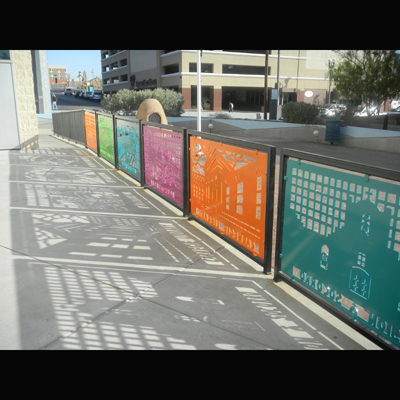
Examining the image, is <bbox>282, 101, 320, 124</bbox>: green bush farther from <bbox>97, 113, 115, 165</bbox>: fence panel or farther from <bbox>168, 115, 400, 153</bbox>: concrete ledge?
<bbox>97, 113, 115, 165</bbox>: fence panel

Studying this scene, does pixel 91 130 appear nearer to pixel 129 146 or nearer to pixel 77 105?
pixel 129 146

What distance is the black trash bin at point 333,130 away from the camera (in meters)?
19.4

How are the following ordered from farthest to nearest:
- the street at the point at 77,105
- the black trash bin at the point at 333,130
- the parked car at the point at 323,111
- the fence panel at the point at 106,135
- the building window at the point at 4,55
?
the street at the point at 77,105 → the parked car at the point at 323,111 → the black trash bin at the point at 333,130 → the building window at the point at 4,55 → the fence panel at the point at 106,135

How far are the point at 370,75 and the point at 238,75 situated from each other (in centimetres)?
3788

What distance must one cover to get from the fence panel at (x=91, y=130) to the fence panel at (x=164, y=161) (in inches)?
233

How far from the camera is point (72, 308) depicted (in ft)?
12.5

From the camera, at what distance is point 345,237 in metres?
3.35

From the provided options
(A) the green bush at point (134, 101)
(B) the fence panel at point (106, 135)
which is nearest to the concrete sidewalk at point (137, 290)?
(B) the fence panel at point (106, 135)

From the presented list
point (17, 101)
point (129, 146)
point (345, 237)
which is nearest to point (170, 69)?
point (17, 101)

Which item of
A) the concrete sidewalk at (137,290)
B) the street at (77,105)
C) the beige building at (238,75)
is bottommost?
the concrete sidewalk at (137,290)

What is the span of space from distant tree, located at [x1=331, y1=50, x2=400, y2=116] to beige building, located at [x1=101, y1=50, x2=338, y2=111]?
33090mm

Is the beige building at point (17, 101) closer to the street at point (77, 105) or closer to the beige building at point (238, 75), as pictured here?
the street at point (77, 105)
